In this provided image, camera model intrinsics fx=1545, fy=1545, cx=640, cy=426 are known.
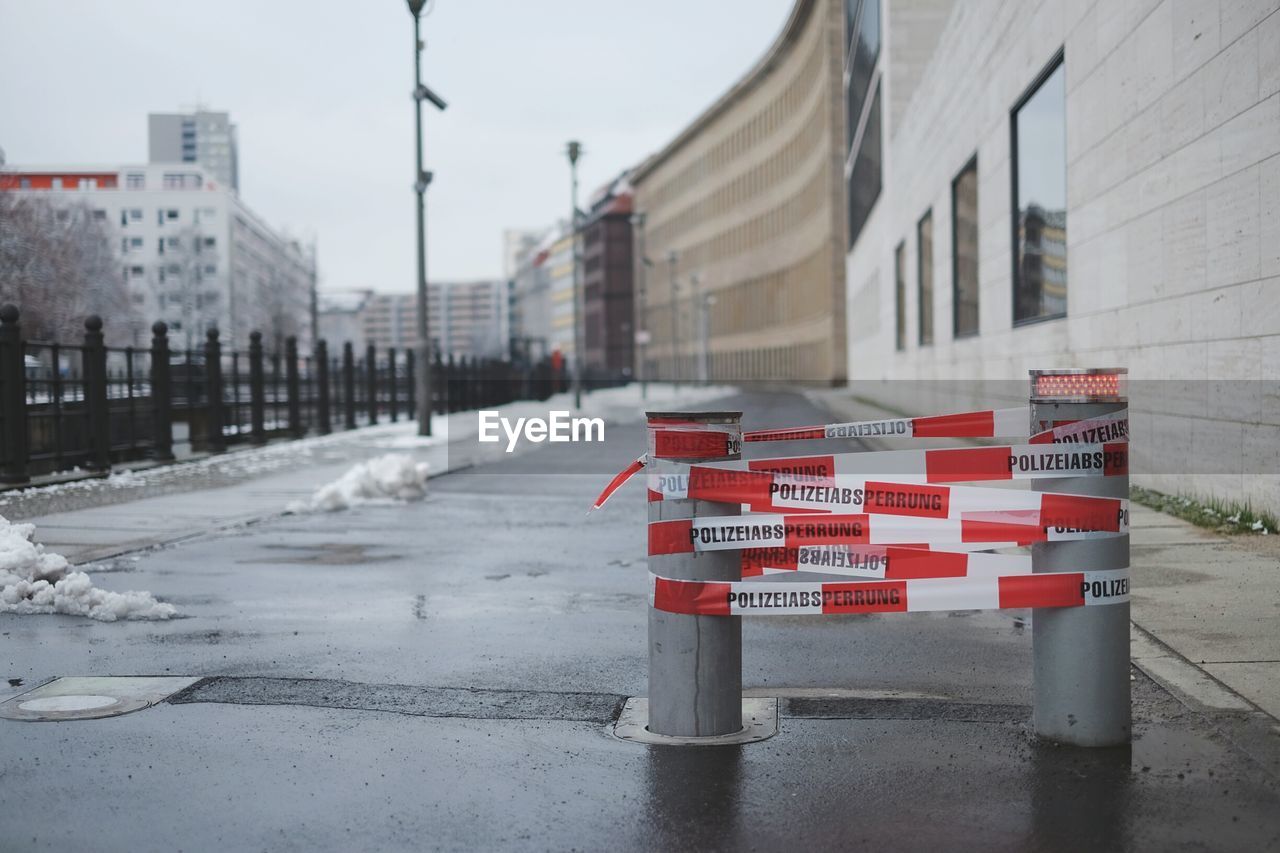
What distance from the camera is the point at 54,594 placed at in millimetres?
8062

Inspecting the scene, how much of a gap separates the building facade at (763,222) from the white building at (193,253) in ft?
107

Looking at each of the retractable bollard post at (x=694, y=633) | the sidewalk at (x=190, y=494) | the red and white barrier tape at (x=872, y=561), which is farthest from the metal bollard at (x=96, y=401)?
the red and white barrier tape at (x=872, y=561)

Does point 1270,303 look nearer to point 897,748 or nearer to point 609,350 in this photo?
point 897,748

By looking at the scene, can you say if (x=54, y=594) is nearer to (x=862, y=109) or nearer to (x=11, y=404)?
(x=11, y=404)

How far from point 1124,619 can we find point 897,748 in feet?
2.79

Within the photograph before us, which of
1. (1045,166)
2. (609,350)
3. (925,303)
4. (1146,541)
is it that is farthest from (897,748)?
(609,350)

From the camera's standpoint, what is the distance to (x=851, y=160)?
2707 inches

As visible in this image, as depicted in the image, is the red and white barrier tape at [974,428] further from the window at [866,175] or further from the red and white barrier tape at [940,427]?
the window at [866,175]

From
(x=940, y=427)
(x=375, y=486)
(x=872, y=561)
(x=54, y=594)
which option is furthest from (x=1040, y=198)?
(x=872, y=561)

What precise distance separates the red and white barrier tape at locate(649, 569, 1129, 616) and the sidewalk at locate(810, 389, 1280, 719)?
3.05 ft

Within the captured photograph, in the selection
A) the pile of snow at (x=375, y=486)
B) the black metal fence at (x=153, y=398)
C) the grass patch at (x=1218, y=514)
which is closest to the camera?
the grass patch at (x=1218, y=514)

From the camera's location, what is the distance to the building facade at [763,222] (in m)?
91.1

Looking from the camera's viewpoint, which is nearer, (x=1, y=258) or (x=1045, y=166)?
(x=1045, y=166)

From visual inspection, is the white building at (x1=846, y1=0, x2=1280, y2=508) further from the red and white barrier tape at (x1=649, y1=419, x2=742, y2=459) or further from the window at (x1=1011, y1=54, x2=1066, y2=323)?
the red and white barrier tape at (x1=649, y1=419, x2=742, y2=459)
